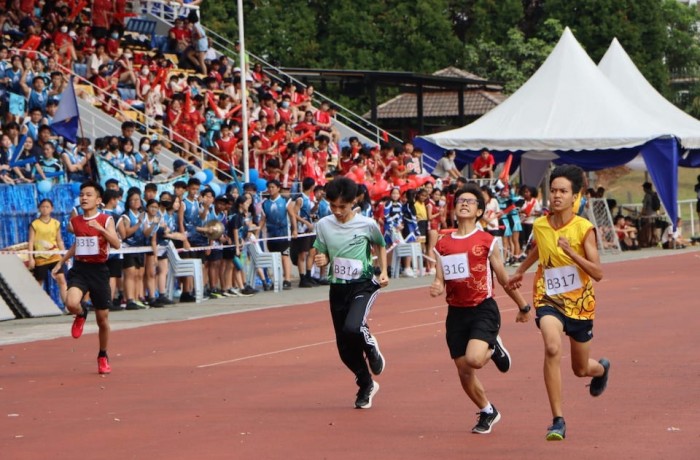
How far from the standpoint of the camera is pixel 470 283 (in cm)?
1024

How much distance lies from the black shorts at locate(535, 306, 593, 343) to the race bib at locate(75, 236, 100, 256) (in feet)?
19.1

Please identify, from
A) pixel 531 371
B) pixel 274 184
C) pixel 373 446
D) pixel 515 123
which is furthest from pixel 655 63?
pixel 373 446

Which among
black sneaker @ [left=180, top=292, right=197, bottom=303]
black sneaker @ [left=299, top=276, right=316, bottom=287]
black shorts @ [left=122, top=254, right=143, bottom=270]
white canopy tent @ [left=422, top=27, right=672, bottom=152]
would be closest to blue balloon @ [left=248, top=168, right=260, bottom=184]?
black sneaker @ [left=299, top=276, right=316, bottom=287]

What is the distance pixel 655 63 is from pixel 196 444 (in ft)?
186

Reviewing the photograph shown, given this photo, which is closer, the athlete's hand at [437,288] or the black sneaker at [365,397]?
Answer: the athlete's hand at [437,288]

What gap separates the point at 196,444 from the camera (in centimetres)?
985

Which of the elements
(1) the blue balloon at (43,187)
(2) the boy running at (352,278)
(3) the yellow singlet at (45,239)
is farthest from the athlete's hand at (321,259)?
(1) the blue balloon at (43,187)

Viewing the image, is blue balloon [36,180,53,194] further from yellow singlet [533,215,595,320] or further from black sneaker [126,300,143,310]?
yellow singlet [533,215,595,320]

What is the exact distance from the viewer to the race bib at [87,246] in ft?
47.0

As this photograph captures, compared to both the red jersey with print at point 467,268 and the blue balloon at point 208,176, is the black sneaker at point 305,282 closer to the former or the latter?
the blue balloon at point 208,176

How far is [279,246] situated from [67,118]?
165 inches

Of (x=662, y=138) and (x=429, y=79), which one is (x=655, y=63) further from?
(x=662, y=138)

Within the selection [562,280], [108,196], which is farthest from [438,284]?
[108,196]

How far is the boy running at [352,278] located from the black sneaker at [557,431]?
7.42 feet
